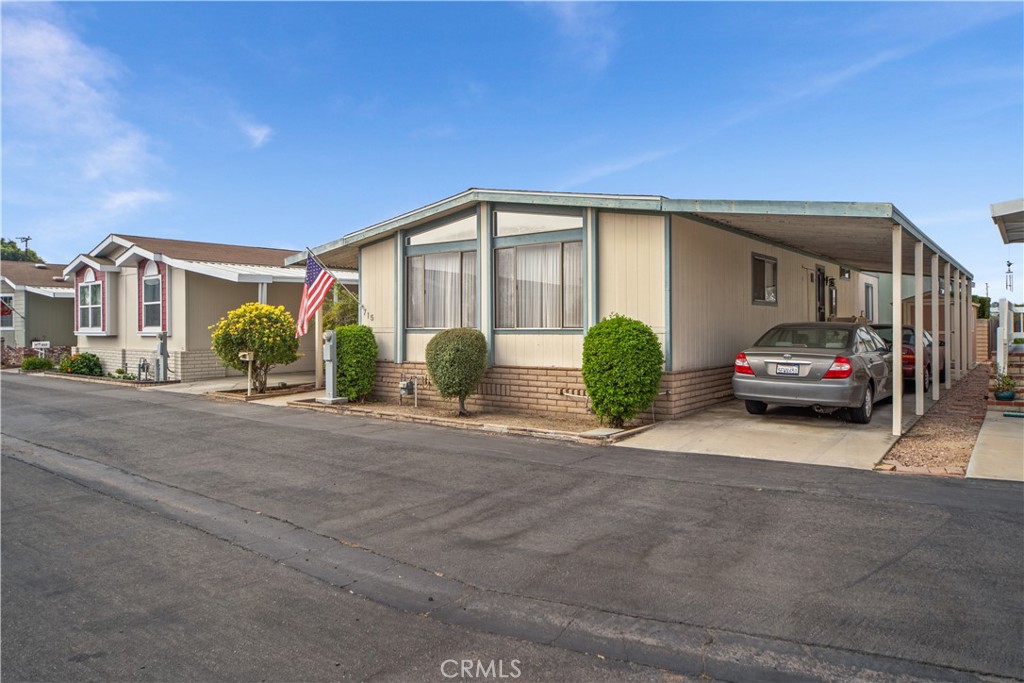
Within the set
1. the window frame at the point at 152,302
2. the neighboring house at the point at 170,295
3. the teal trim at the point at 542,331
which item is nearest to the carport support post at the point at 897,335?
the teal trim at the point at 542,331

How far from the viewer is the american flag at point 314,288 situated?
45.6 ft

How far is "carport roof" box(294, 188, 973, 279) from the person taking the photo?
30.0ft

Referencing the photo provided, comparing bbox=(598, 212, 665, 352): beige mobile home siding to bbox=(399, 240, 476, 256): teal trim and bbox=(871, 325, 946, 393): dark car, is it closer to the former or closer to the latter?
bbox=(399, 240, 476, 256): teal trim

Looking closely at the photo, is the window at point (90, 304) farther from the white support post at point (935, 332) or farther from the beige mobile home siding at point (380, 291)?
the white support post at point (935, 332)

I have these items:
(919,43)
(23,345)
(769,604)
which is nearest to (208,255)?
(23,345)

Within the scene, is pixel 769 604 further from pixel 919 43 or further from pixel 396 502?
pixel 919 43

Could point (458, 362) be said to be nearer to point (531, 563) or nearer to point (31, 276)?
point (531, 563)

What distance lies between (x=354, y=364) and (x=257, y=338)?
3497mm

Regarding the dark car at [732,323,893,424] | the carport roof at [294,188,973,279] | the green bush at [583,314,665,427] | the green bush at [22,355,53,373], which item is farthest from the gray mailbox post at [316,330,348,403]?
the green bush at [22,355,53,373]

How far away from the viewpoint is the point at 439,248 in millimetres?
13203

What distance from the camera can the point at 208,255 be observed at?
21516 mm

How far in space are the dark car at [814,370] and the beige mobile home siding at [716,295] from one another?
106 cm

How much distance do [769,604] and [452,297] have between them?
975cm

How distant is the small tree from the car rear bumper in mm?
10541
